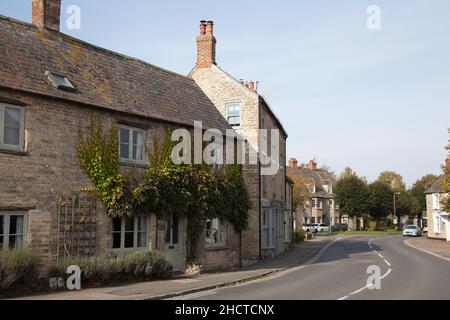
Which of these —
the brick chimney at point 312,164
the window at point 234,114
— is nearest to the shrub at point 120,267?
the window at point 234,114

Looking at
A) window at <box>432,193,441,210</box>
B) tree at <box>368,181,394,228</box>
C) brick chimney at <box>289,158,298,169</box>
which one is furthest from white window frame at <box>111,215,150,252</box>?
tree at <box>368,181,394,228</box>

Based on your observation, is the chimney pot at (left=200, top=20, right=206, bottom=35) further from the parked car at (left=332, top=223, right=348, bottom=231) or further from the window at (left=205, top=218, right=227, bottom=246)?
the parked car at (left=332, top=223, right=348, bottom=231)

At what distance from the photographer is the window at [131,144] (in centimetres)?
1820

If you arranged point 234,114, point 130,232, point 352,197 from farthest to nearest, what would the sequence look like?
1. point 352,197
2. point 234,114
3. point 130,232

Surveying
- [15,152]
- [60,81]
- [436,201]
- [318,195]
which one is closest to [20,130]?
[15,152]

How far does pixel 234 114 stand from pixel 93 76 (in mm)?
11330

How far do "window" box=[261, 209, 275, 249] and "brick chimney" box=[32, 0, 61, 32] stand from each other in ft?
50.9

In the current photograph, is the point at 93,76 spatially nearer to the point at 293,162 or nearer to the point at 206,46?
the point at 206,46

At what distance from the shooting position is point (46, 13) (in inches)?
751

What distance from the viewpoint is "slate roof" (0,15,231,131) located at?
1606 centimetres

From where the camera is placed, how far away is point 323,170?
304 ft

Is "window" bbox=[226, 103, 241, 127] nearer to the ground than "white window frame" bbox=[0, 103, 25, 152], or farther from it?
farther from it
